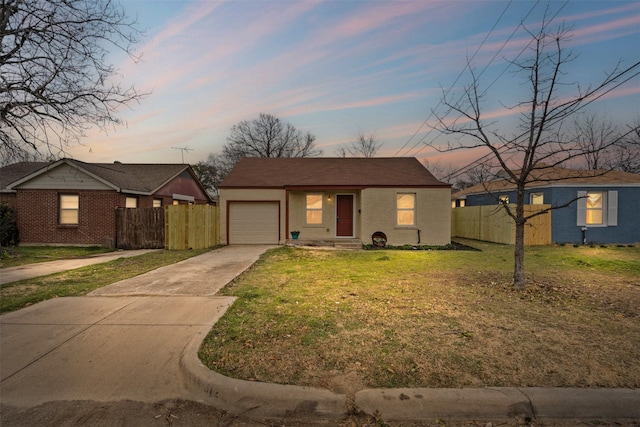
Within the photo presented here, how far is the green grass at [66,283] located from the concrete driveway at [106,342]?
0.44 meters

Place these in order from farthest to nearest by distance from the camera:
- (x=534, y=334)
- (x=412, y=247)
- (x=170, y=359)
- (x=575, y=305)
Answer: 1. (x=412, y=247)
2. (x=575, y=305)
3. (x=534, y=334)
4. (x=170, y=359)

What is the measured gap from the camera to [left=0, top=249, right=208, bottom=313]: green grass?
5598 mm

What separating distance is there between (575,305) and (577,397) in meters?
3.32

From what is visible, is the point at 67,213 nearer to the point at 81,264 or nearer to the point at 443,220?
the point at 81,264

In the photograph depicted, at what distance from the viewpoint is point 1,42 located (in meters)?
7.19

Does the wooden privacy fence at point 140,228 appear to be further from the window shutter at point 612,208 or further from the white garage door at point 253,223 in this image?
the window shutter at point 612,208

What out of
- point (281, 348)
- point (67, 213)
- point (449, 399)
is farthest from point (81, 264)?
point (449, 399)

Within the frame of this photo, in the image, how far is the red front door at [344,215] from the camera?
15773 mm

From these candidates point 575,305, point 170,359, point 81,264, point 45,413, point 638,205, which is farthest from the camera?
point 638,205

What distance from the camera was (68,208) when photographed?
1502 cm

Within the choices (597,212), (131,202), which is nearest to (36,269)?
(131,202)

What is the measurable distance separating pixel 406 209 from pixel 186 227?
10165mm

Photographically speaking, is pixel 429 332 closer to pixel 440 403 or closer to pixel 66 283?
pixel 440 403

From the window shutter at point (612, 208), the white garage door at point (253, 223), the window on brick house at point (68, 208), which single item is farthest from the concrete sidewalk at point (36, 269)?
the window shutter at point (612, 208)
